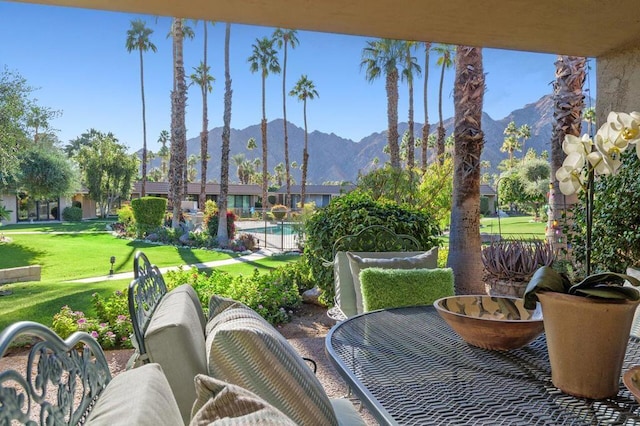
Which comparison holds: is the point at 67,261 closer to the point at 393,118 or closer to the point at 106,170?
the point at 393,118

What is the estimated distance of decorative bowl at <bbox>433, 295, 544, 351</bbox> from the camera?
1208mm

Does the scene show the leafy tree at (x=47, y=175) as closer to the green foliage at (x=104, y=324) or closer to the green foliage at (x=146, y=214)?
the green foliage at (x=146, y=214)

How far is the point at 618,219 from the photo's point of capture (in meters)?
2.83

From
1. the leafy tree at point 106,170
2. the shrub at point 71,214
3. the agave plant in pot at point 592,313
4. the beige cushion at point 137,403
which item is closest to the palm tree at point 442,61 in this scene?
the leafy tree at point 106,170

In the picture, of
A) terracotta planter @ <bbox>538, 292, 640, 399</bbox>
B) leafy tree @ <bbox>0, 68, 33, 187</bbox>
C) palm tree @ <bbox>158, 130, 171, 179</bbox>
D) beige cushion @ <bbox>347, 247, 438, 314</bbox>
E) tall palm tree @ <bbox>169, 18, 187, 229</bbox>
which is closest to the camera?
terracotta planter @ <bbox>538, 292, 640, 399</bbox>

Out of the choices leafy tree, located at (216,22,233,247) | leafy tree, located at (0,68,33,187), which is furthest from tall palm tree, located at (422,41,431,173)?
leafy tree, located at (0,68,33,187)

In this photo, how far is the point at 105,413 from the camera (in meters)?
0.66

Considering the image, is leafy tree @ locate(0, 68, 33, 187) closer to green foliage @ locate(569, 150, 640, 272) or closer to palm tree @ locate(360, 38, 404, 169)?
green foliage @ locate(569, 150, 640, 272)

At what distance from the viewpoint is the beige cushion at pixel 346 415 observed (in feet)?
4.37

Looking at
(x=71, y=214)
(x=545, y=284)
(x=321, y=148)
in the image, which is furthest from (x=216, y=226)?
(x=321, y=148)

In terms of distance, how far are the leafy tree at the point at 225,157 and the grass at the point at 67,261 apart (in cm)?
109

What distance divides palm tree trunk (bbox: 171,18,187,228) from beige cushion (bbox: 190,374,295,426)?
1198 centimetres

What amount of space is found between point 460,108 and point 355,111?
6467cm

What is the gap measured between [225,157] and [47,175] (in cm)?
473
